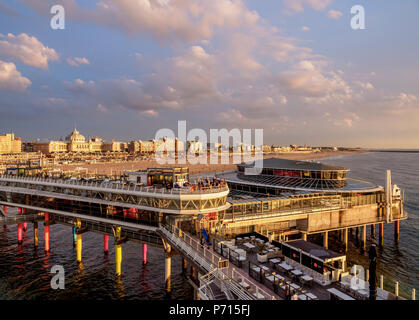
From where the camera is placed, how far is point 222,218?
38875mm

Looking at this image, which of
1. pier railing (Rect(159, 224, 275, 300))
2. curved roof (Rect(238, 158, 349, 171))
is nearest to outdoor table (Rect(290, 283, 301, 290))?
pier railing (Rect(159, 224, 275, 300))

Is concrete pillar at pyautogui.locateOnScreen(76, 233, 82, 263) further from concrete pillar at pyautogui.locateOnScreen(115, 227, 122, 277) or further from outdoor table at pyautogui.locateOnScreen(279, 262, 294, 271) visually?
outdoor table at pyautogui.locateOnScreen(279, 262, 294, 271)

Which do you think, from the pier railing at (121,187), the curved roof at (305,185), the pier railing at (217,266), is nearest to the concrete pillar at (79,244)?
the pier railing at (121,187)

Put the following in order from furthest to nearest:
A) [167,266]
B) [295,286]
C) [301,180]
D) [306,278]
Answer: [301,180] → [167,266] → [306,278] → [295,286]

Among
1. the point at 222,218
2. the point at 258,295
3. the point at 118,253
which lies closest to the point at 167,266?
the point at 118,253

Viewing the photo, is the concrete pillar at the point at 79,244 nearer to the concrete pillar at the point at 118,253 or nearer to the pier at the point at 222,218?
the pier at the point at 222,218

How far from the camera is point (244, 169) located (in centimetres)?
7831

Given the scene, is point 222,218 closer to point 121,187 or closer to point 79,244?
point 121,187

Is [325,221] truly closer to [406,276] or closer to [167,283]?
[406,276]

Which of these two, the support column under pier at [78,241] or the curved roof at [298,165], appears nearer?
the support column under pier at [78,241]

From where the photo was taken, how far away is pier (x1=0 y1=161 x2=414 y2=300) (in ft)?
73.3

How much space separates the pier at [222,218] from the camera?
22.3 metres

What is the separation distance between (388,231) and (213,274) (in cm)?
5569
